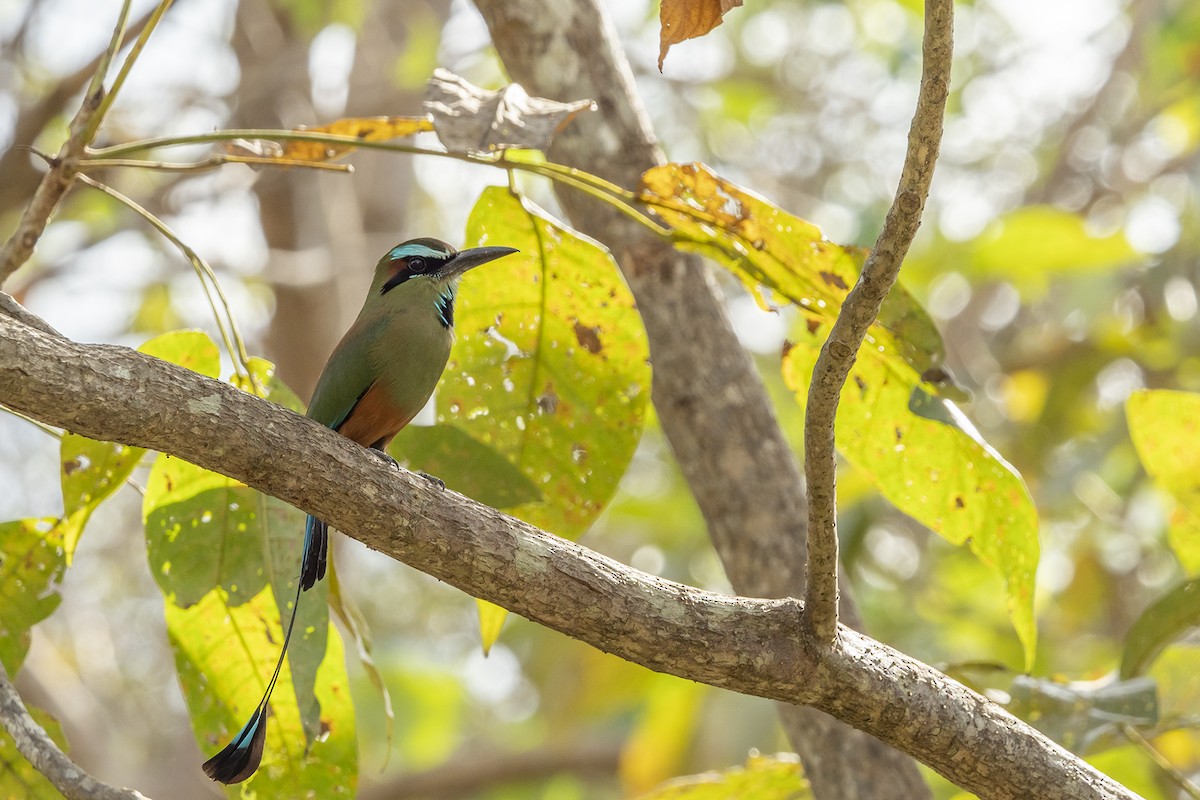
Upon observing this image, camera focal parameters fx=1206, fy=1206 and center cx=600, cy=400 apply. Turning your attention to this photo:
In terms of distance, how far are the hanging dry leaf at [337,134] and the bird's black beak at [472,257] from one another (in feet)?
0.93

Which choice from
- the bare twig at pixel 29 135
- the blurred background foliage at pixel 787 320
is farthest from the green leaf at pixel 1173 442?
the bare twig at pixel 29 135

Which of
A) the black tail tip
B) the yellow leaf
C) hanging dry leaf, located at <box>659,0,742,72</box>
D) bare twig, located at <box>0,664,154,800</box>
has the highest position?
hanging dry leaf, located at <box>659,0,742,72</box>

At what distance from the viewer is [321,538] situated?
2285 millimetres

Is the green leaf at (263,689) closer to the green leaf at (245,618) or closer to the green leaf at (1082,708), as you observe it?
the green leaf at (245,618)

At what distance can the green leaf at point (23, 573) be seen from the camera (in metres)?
2.32

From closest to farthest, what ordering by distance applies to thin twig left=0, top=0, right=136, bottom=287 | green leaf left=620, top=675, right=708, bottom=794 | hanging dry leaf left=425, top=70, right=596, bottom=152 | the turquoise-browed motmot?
hanging dry leaf left=425, top=70, right=596, bottom=152
thin twig left=0, top=0, right=136, bottom=287
the turquoise-browed motmot
green leaf left=620, top=675, right=708, bottom=794

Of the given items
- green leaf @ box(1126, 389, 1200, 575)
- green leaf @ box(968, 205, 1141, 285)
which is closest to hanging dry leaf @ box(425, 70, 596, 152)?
green leaf @ box(1126, 389, 1200, 575)

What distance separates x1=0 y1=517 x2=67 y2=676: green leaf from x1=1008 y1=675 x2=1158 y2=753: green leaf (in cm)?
190

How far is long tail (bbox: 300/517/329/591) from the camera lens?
2.27m

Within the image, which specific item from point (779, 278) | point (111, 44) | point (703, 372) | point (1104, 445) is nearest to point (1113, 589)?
point (1104, 445)

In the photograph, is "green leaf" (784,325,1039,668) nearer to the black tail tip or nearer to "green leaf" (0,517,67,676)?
the black tail tip

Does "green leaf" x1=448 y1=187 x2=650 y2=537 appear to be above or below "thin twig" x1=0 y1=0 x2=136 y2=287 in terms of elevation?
above

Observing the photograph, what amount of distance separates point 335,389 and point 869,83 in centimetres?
731

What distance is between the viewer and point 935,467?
236cm
